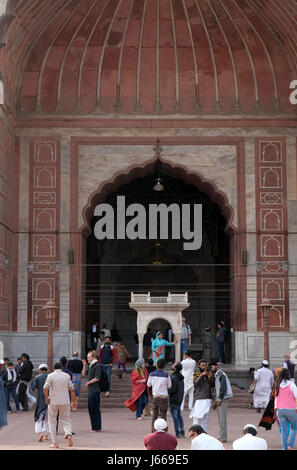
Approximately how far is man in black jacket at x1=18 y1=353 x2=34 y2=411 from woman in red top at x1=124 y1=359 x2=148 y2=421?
2.77 m

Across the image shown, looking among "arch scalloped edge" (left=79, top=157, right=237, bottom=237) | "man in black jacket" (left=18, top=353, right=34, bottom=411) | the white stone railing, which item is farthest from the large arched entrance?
"man in black jacket" (left=18, top=353, right=34, bottom=411)

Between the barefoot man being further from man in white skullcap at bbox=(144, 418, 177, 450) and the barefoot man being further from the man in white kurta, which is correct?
man in white skullcap at bbox=(144, 418, 177, 450)

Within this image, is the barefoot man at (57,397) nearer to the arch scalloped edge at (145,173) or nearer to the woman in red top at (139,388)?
the woman in red top at (139,388)

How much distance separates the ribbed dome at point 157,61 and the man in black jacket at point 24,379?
8.60 metres

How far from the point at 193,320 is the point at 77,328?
7698mm

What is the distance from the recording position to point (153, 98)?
22.2 metres

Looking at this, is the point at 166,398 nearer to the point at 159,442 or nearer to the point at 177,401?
the point at 177,401

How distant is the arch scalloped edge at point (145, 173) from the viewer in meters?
21.8

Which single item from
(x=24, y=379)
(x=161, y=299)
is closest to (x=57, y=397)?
(x=24, y=379)

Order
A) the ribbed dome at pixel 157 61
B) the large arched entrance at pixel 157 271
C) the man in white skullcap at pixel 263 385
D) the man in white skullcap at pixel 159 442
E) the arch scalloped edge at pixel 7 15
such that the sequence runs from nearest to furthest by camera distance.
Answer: the man in white skullcap at pixel 159 442, the man in white skullcap at pixel 263 385, the arch scalloped edge at pixel 7 15, the ribbed dome at pixel 157 61, the large arched entrance at pixel 157 271

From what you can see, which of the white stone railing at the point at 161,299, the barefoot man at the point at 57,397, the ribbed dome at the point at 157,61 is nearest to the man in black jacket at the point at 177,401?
the barefoot man at the point at 57,397

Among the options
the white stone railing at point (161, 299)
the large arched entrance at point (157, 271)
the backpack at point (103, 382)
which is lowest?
the backpack at point (103, 382)

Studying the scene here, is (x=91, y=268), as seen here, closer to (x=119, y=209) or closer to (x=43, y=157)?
(x=119, y=209)
